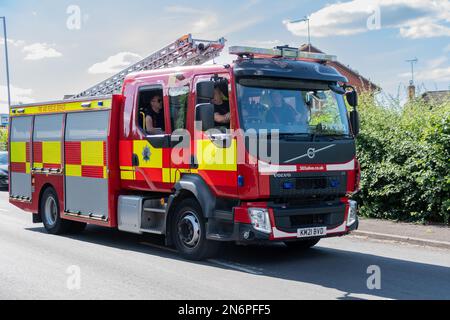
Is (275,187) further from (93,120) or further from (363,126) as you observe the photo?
(363,126)

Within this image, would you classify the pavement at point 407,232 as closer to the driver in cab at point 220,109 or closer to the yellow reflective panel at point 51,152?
the driver in cab at point 220,109

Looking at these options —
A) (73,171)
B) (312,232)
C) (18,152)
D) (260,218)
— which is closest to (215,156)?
(260,218)

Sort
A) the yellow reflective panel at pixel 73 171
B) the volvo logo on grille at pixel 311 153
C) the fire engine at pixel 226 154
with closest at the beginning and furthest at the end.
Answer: the fire engine at pixel 226 154 < the volvo logo on grille at pixel 311 153 < the yellow reflective panel at pixel 73 171

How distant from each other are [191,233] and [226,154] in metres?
1.37

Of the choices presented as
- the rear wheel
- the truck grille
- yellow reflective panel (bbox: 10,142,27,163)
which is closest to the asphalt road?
the rear wheel

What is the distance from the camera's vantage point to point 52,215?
456 inches

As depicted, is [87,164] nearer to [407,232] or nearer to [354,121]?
[354,121]

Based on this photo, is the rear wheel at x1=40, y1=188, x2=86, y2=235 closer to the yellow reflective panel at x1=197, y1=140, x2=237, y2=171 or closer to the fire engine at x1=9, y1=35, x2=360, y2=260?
the fire engine at x1=9, y1=35, x2=360, y2=260

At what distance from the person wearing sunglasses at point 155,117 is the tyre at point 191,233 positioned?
4.00 feet

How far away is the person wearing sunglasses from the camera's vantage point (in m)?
9.05

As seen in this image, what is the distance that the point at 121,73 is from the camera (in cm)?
1132

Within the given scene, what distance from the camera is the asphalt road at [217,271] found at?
22.0 ft

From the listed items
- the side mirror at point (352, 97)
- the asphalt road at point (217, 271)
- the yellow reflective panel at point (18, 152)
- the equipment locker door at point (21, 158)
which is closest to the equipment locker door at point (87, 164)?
the asphalt road at point (217, 271)
